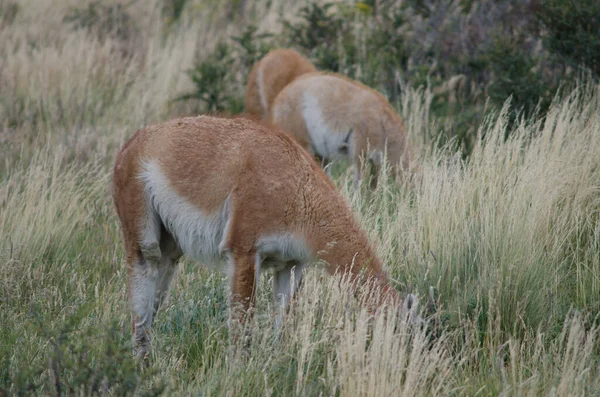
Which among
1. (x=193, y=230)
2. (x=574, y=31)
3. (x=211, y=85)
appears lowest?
(x=211, y=85)

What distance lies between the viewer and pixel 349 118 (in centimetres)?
1001

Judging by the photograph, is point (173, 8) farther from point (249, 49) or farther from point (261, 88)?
point (261, 88)

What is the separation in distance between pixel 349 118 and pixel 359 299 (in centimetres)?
493

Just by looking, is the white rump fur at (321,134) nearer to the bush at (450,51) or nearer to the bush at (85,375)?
the bush at (450,51)

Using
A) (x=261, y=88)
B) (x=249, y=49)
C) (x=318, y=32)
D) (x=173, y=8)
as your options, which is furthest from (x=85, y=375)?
(x=173, y=8)

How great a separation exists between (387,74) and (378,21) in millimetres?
1504

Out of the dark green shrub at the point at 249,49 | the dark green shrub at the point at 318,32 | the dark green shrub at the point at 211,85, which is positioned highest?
the dark green shrub at the point at 318,32

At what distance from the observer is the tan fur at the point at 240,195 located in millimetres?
5578

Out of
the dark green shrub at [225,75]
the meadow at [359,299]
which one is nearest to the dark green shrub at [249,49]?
the dark green shrub at [225,75]

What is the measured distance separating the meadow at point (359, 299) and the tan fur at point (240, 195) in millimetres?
259

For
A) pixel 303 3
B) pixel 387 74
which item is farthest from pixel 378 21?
Answer: pixel 303 3

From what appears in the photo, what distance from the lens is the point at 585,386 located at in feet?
17.1

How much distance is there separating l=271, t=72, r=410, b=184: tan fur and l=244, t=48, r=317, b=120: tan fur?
1132mm

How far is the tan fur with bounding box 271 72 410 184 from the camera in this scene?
9.86 m
